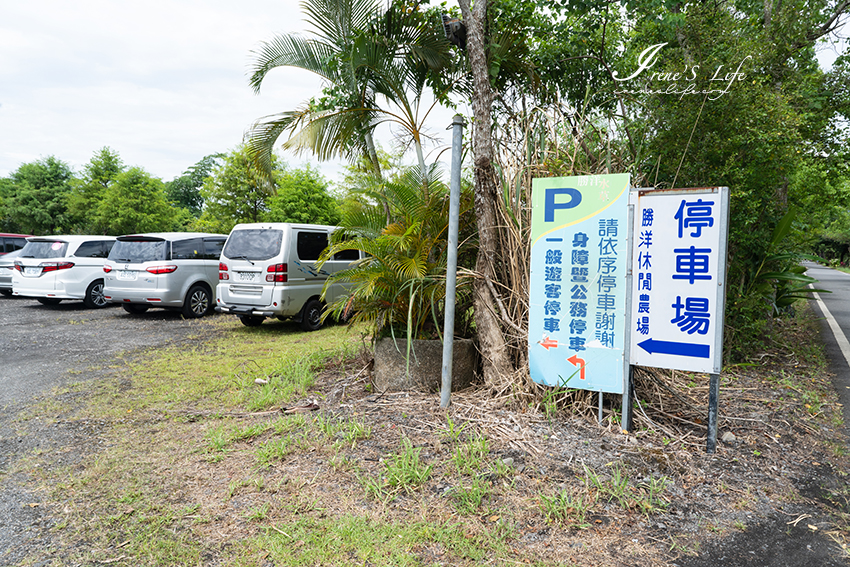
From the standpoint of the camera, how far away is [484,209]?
4.64 meters

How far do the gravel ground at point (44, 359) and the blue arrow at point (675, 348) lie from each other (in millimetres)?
3701

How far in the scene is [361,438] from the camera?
12.6 feet

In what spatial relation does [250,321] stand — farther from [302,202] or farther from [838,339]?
[302,202]

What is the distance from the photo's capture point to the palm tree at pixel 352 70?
6.80m

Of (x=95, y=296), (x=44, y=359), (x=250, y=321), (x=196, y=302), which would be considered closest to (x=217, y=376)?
(x=44, y=359)

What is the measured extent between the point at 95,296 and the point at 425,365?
10.6 m

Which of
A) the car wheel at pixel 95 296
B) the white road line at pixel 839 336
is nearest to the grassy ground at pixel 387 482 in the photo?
the white road line at pixel 839 336

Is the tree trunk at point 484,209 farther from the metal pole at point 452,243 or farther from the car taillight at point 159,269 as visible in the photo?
the car taillight at point 159,269

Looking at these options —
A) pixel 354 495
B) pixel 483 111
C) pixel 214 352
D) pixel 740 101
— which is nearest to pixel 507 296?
pixel 483 111

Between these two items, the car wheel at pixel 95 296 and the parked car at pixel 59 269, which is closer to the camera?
the parked car at pixel 59 269

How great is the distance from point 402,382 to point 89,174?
35820 millimetres

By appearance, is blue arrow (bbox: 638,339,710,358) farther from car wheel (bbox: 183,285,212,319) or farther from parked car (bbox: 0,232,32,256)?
parked car (bbox: 0,232,32,256)

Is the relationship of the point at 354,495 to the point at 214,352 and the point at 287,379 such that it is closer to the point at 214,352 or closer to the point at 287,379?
the point at 287,379

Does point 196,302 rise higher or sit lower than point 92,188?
lower
